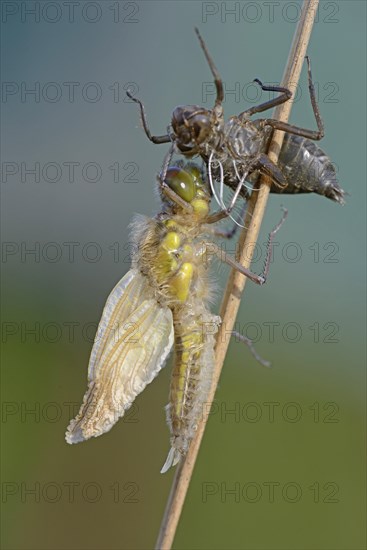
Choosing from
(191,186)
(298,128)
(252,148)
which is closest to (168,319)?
(191,186)

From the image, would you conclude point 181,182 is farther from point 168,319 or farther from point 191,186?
point 168,319

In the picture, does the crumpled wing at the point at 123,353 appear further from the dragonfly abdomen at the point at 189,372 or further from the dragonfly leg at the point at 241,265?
the dragonfly leg at the point at 241,265

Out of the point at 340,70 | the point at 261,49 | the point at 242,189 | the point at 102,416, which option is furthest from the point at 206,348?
the point at 261,49

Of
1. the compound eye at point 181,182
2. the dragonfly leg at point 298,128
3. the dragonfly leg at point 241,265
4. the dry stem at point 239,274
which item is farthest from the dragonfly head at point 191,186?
the dragonfly leg at point 298,128

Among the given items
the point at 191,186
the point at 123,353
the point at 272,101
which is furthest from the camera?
the point at 191,186

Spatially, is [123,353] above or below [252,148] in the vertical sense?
below

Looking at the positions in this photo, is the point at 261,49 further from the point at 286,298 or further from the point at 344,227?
the point at 286,298
